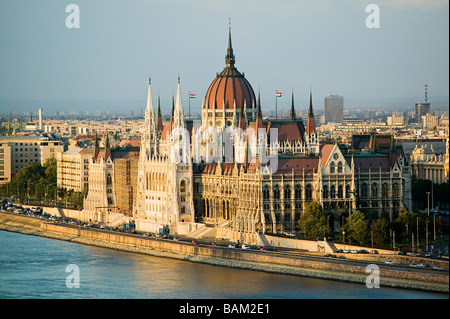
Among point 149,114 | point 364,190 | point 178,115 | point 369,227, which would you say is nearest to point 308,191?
point 364,190

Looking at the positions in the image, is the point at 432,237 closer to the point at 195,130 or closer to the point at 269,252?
the point at 269,252

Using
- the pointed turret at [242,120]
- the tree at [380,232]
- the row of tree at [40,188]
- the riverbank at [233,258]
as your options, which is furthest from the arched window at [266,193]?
the row of tree at [40,188]

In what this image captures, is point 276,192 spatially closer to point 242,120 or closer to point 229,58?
point 242,120

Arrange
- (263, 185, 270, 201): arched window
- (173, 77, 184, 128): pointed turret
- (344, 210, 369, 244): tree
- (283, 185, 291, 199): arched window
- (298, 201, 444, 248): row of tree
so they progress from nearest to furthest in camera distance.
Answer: (344, 210, 369, 244): tree
(298, 201, 444, 248): row of tree
(263, 185, 270, 201): arched window
(283, 185, 291, 199): arched window
(173, 77, 184, 128): pointed turret

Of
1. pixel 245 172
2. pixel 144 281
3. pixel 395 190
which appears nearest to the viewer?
pixel 144 281

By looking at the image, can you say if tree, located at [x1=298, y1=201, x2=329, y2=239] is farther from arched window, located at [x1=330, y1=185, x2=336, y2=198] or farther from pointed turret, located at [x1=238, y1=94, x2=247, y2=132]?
pointed turret, located at [x1=238, y1=94, x2=247, y2=132]

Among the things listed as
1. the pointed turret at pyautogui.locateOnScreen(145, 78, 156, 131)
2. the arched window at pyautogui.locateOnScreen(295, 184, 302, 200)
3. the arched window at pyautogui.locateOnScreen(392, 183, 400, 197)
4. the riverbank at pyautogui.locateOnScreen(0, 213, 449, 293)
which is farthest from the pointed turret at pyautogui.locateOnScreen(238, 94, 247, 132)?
the arched window at pyautogui.locateOnScreen(392, 183, 400, 197)
